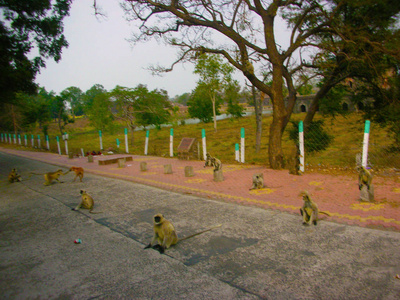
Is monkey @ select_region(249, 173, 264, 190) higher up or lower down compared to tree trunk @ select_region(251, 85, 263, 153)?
lower down

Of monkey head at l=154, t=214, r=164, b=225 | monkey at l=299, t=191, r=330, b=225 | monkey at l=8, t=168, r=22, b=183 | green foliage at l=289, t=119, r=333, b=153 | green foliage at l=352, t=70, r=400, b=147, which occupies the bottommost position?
monkey at l=8, t=168, r=22, b=183

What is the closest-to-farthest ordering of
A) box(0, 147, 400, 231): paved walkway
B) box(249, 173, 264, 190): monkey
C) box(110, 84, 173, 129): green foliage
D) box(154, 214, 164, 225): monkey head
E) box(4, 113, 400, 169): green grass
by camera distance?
1. box(154, 214, 164, 225): monkey head
2. box(0, 147, 400, 231): paved walkway
3. box(249, 173, 264, 190): monkey
4. box(4, 113, 400, 169): green grass
5. box(110, 84, 173, 129): green foliage

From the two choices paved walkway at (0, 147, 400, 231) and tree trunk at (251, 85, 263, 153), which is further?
tree trunk at (251, 85, 263, 153)

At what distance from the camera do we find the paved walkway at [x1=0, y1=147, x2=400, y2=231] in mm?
5746

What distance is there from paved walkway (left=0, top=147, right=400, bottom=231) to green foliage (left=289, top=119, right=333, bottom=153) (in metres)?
3.02

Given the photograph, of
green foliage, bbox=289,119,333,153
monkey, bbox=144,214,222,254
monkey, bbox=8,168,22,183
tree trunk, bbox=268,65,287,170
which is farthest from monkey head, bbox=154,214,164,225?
green foliage, bbox=289,119,333,153

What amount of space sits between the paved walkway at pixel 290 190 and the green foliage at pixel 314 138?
3.02m

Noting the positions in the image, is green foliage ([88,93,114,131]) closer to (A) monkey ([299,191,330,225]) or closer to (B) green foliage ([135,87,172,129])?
(B) green foliage ([135,87,172,129])

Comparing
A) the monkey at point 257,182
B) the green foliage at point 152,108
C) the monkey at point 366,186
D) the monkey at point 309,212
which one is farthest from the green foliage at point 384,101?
the green foliage at point 152,108

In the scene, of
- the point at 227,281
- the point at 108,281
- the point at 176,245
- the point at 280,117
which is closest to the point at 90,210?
the point at 176,245

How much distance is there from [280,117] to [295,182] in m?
2.96

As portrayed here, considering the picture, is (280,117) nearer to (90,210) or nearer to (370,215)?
(370,215)

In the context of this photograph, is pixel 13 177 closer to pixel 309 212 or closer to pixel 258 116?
pixel 309 212

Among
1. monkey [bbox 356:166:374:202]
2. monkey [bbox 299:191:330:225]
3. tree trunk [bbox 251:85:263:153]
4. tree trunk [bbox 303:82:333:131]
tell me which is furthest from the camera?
tree trunk [bbox 251:85:263:153]
